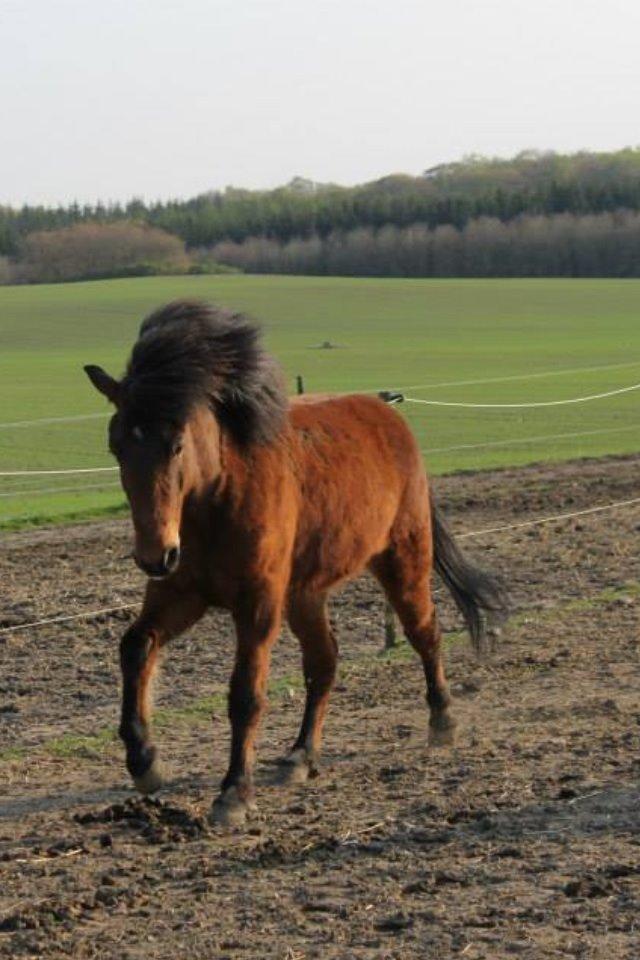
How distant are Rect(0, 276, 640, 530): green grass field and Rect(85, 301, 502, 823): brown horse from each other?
87 cm

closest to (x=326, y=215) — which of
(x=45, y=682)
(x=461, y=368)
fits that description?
(x=461, y=368)

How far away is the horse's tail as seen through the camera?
8.71 meters

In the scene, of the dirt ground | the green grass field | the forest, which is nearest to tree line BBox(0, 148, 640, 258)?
the forest

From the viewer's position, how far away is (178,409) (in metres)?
6.39

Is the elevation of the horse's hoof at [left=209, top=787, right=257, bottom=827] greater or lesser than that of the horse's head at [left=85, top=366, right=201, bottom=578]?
lesser

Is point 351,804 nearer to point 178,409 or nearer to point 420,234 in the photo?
point 178,409

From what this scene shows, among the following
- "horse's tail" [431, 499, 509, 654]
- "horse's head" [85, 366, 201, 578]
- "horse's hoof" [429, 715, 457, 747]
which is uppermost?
"horse's head" [85, 366, 201, 578]

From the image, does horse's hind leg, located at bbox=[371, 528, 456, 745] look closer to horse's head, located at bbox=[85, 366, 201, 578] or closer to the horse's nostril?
horse's head, located at bbox=[85, 366, 201, 578]

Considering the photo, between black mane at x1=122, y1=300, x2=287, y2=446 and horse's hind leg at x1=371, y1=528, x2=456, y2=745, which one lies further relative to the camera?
horse's hind leg at x1=371, y1=528, x2=456, y2=745

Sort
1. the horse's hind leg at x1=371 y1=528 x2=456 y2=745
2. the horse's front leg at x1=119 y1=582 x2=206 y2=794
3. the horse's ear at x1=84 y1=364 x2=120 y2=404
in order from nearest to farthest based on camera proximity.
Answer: the horse's ear at x1=84 y1=364 x2=120 y2=404
the horse's front leg at x1=119 y1=582 x2=206 y2=794
the horse's hind leg at x1=371 y1=528 x2=456 y2=745

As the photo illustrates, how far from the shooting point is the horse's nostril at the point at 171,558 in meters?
6.15

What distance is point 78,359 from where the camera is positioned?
172ft

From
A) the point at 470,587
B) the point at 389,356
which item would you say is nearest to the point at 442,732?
the point at 470,587

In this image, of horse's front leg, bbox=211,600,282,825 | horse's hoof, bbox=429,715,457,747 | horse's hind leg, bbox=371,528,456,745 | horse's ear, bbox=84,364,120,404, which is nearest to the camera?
horse's ear, bbox=84,364,120,404
